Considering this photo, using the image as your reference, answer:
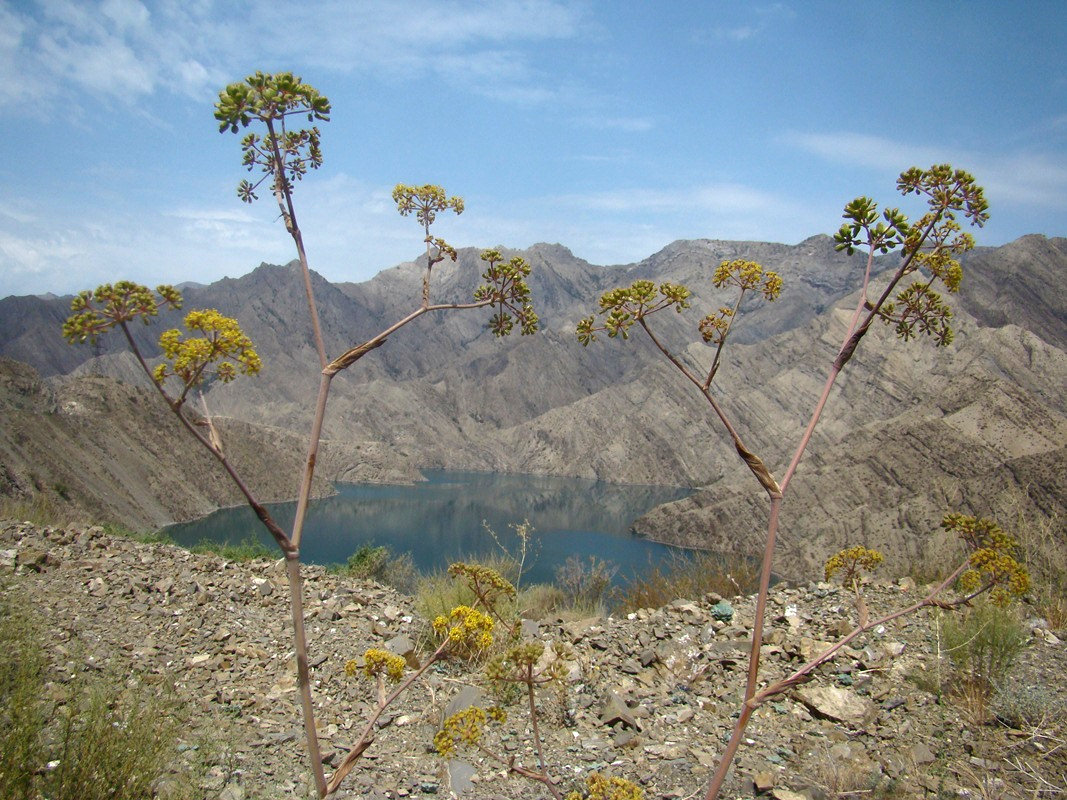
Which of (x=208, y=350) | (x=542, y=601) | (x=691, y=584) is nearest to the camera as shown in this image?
(x=208, y=350)

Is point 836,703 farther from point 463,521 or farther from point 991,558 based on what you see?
point 463,521

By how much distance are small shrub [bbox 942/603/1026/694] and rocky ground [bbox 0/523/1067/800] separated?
18 cm

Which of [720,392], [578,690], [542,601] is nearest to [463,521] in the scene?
[542,601]

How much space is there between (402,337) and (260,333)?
3759cm

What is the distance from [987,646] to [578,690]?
3.20m

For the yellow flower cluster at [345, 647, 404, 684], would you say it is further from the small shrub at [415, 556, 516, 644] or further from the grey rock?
the small shrub at [415, 556, 516, 644]

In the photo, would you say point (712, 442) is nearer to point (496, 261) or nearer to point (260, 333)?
point (260, 333)

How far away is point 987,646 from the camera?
513 centimetres

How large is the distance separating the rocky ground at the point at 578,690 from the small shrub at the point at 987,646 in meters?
0.18

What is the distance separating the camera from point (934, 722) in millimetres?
4750

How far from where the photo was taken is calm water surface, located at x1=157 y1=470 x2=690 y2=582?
143 feet

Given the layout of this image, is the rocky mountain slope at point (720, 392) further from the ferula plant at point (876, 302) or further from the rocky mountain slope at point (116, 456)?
the rocky mountain slope at point (116, 456)

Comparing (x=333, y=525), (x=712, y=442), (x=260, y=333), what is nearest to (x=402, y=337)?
(x=260, y=333)

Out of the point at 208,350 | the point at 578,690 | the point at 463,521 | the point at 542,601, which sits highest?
the point at 208,350
